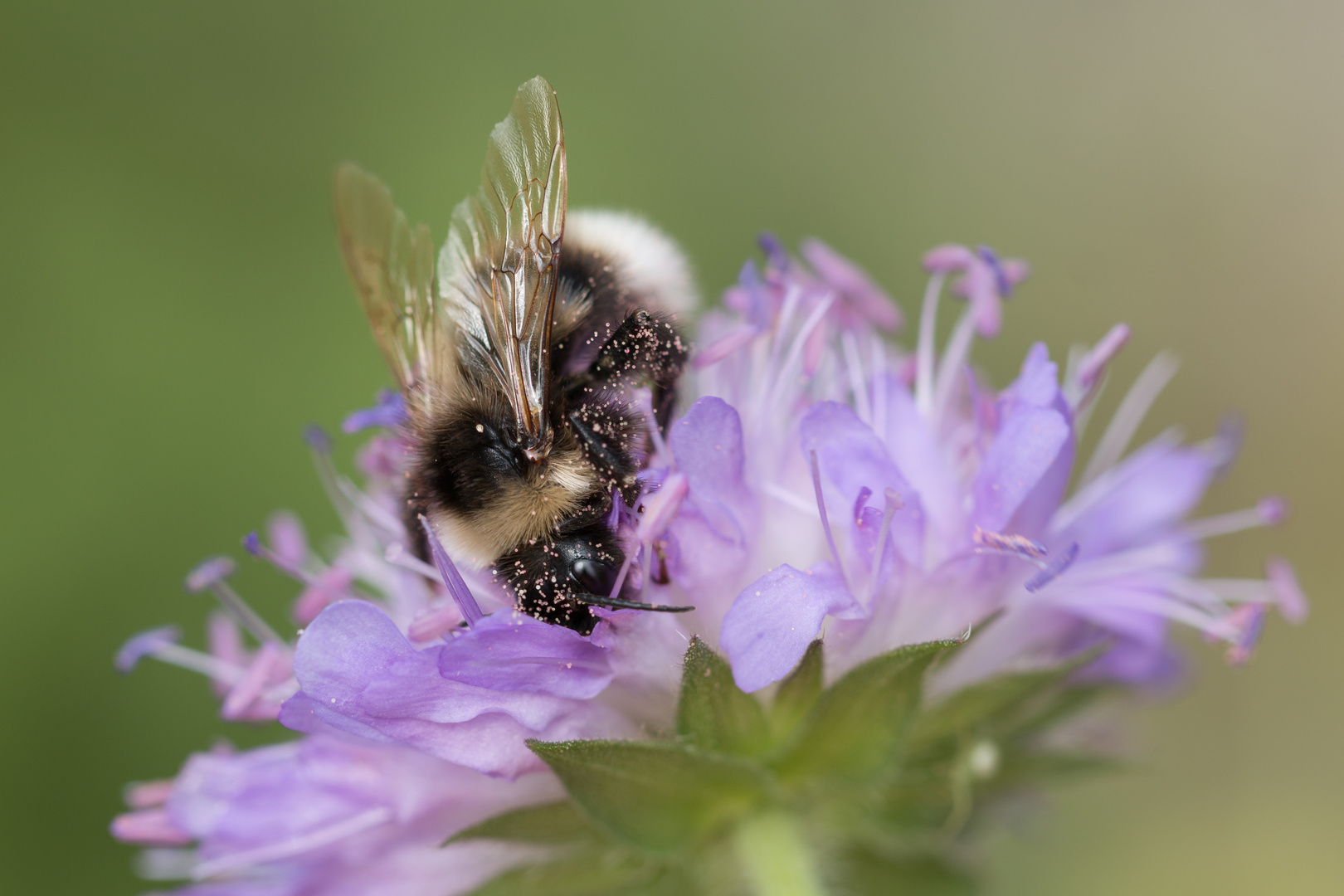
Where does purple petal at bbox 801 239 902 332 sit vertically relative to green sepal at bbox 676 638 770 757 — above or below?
above

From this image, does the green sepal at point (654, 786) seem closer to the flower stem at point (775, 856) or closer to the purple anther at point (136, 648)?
the flower stem at point (775, 856)

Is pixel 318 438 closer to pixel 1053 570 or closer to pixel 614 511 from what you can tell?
pixel 614 511

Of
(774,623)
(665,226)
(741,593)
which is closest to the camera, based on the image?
(774,623)

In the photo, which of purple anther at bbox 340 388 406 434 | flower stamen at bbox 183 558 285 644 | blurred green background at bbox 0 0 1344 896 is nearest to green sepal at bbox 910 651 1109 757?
purple anther at bbox 340 388 406 434

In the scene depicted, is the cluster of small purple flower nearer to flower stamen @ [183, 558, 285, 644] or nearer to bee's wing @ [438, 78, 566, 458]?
flower stamen @ [183, 558, 285, 644]

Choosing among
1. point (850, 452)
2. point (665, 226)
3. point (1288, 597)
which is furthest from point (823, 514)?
point (665, 226)

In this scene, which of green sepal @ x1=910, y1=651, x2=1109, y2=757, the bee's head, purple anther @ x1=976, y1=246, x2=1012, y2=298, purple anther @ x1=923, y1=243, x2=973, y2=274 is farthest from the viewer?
purple anther @ x1=923, y1=243, x2=973, y2=274

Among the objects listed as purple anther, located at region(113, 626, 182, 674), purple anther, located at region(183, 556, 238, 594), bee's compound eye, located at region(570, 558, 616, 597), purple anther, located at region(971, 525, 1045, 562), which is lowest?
purple anther, located at region(113, 626, 182, 674)

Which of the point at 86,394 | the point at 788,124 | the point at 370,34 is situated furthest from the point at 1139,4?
the point at 86,394
